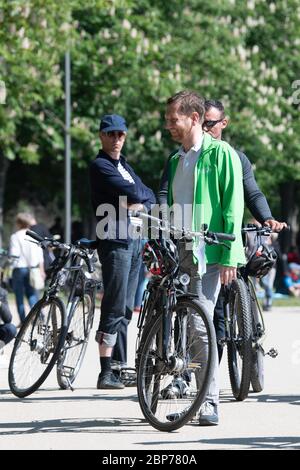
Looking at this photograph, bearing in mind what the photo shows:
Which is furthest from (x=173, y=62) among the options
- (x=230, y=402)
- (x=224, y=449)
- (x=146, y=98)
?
(x=224, y=449)

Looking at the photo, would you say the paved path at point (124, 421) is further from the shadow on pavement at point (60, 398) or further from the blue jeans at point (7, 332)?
the blue jeans at point (7, 332)

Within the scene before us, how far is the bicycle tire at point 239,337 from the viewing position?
9.45 metres

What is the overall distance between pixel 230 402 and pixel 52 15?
14894 millimetres

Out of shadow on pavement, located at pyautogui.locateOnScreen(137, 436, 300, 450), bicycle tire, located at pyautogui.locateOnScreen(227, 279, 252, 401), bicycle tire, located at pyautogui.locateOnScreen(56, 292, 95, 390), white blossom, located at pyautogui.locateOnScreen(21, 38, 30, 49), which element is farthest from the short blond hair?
shadow on pavement, located at pyautogui.locateOnScreen(137, 436, 300, 450)

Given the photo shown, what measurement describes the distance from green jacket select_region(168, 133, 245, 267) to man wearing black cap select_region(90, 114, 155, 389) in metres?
1.92

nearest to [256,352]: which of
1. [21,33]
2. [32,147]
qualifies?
[21,33]

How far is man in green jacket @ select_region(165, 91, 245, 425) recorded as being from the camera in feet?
27.5

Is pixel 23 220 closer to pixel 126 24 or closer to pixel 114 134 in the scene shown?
pixel 114 134

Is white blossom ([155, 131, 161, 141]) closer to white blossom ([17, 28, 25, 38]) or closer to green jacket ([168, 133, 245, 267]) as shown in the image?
white blossom ([17, 28, 25, 38])

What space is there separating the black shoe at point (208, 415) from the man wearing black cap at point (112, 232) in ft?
7.13

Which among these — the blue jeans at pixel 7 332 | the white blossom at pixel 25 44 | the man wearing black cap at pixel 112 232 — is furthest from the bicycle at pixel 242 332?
the white blossom at pixel 25 44

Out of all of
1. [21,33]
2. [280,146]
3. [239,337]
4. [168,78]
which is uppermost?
[168,78]

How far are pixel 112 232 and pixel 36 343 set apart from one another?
99 cm

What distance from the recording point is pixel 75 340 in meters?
10.6
